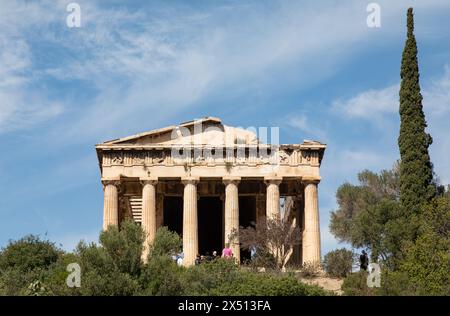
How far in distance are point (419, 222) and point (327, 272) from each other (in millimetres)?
5422

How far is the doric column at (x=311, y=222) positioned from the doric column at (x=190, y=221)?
19.8ft

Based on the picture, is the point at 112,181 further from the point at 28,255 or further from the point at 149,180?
the point at 28,255

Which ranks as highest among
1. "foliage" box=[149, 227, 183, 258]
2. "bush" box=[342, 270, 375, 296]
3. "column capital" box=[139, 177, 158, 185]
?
"column capital" box=[139, 177, 158, 185]

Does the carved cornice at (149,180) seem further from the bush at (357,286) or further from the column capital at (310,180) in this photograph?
the bush at (357,286)

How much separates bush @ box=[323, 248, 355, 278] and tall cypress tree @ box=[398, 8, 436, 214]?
4258 millimetres

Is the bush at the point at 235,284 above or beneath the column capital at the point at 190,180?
beneath

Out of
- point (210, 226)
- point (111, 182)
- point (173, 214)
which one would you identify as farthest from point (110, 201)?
point (210, 226)

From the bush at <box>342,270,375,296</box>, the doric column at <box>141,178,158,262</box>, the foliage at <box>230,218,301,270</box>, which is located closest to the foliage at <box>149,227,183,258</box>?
the foliage at <box>230,218,301,270</box>

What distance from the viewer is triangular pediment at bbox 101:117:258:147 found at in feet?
192

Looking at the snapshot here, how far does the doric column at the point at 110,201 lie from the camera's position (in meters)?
58.0

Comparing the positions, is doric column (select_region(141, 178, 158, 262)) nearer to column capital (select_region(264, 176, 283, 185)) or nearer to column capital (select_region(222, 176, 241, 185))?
column capital (select_region(222, 176, 241, 185))

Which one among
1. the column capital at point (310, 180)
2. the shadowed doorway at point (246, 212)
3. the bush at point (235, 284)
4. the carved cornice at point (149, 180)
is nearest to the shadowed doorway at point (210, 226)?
the shadowed doorway at point (246, 212)
